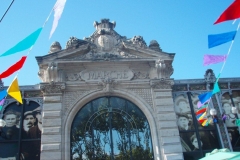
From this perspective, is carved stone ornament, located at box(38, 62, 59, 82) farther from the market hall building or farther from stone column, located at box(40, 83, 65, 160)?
stone column, located at box(40, 83, 65, 160)

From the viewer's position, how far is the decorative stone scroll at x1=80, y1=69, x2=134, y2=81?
526 inches

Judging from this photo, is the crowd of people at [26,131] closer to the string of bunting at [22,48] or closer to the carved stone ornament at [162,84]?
the string of bunting at [22,48]

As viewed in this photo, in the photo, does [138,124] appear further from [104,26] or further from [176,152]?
[104,26]

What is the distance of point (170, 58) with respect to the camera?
13750 millimetres

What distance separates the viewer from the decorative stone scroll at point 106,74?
43.8ft

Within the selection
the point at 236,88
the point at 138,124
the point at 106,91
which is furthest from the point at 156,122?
the point at 236,88

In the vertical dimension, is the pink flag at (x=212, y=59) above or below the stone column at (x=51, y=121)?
above

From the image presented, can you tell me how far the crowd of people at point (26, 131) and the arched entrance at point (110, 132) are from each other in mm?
1684

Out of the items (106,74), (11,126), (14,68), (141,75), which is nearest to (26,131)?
(11,126)

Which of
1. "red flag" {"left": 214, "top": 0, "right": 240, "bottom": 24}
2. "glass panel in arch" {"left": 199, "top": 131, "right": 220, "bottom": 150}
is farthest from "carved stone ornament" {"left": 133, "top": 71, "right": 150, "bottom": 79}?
"red flag" {"left": 214, "top": 0, "right": 240, "bottom": 24}

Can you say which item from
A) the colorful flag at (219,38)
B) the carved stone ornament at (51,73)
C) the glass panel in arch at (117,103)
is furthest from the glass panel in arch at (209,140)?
the carved stone ornament at (51,73)

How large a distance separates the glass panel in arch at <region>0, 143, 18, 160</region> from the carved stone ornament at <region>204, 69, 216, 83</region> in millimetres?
10289

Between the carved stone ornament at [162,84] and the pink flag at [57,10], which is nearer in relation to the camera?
the pink flag at [57,10]

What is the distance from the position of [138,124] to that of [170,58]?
3799 millimetres
